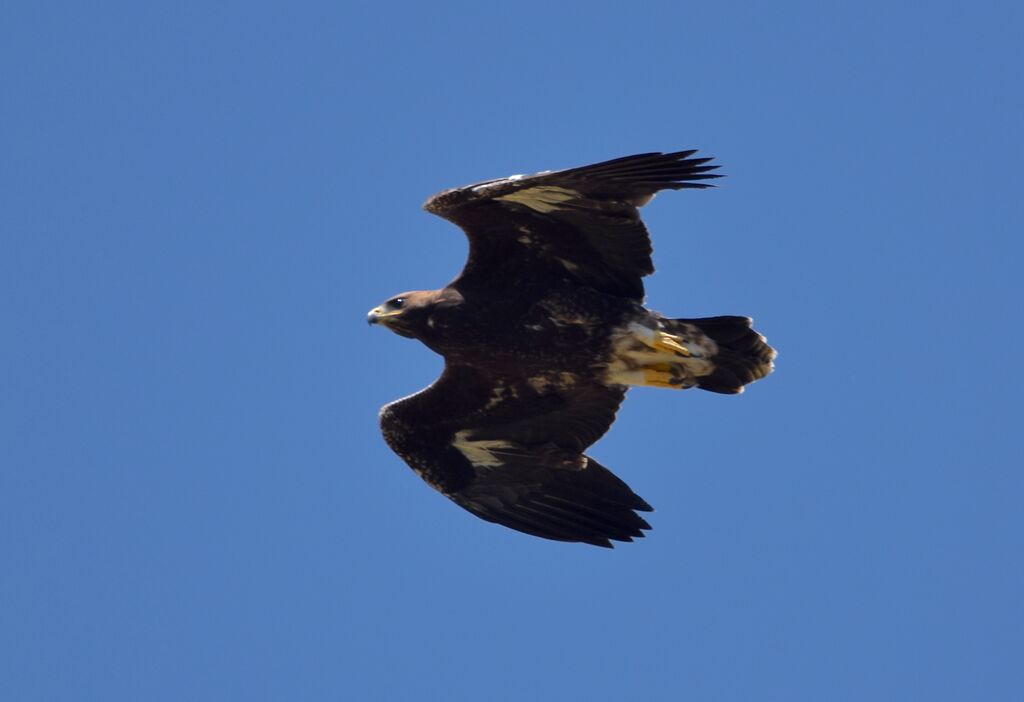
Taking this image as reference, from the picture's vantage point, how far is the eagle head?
1576cm

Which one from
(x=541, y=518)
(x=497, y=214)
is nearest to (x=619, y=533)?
(x=541, y=518)

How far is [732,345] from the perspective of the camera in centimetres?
1557

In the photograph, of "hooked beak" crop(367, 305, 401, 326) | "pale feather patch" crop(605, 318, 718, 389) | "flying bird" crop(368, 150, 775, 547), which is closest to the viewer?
"flying bird" crop(368, 150, 775, 547)

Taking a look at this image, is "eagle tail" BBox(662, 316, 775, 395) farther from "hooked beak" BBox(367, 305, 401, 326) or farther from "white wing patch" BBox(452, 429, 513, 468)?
"hooked beak" BBox(367, 305, 401, 326)

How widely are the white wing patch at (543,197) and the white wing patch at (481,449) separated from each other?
2.41m

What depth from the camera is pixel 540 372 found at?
632 inches

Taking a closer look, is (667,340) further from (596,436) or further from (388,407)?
(388,407)

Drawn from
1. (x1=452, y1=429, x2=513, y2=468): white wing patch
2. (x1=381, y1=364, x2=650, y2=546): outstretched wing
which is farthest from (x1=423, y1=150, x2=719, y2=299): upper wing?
(x1=452, y1=429, x2=513, y2=468): white wing patch

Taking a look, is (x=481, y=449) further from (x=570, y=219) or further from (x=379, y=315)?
(x=570, y=219)

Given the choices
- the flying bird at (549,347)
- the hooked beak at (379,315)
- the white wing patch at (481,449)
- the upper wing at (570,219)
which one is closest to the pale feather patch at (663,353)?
the flying bird at (549,347)

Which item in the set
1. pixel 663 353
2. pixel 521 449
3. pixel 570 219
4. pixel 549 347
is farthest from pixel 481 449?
pixel 570 219

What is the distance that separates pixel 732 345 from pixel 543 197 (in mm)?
2069

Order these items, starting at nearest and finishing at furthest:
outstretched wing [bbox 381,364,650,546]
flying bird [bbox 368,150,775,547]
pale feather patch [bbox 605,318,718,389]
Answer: flying bird [bbox 368,150,775,547] → pale feather patch [bbox 605,318,718,389] → outstretched wing [bbox 381,364,650,546]

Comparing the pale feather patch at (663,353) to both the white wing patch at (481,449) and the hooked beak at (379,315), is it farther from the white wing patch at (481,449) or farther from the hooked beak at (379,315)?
the hooked beak at (379,315)
